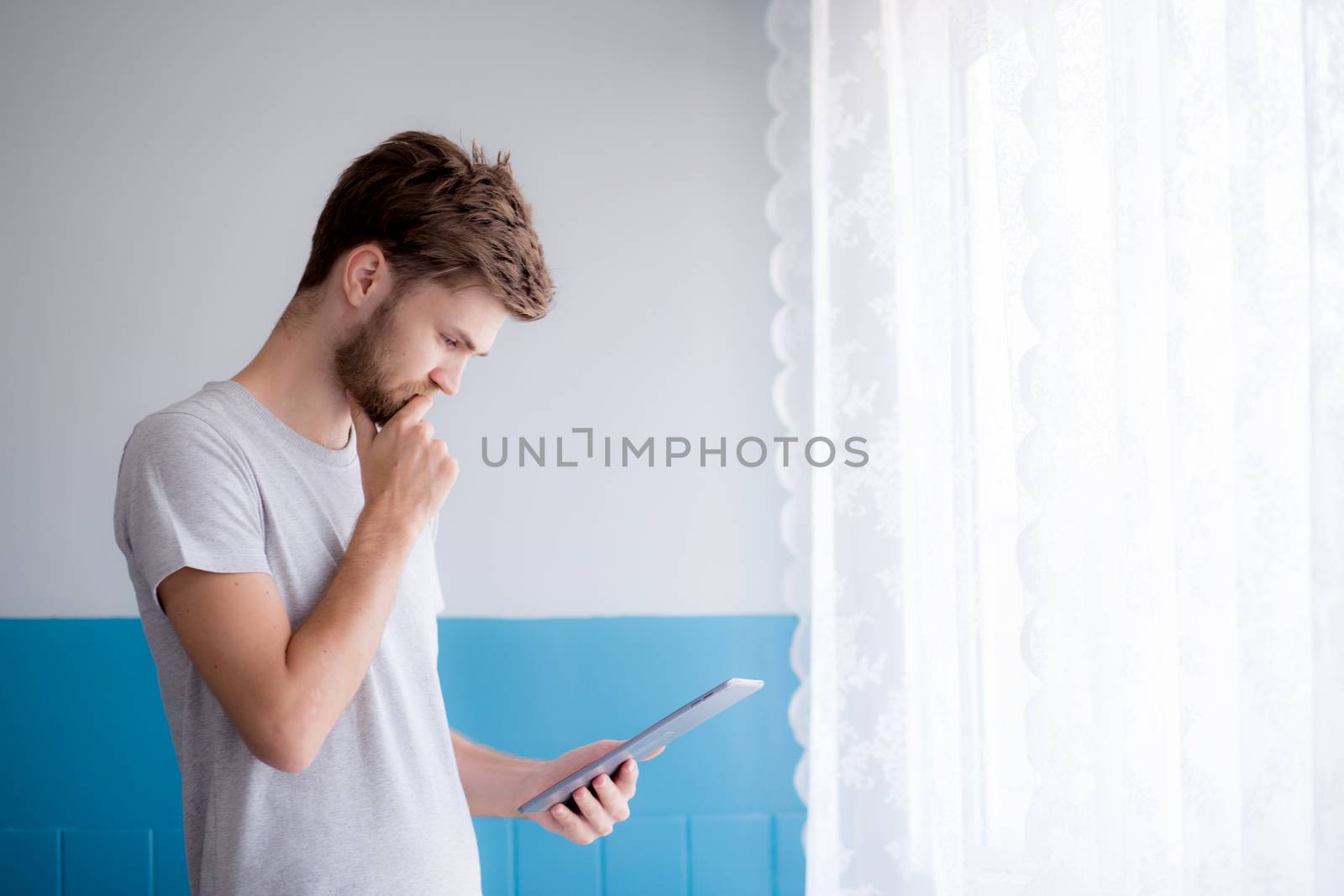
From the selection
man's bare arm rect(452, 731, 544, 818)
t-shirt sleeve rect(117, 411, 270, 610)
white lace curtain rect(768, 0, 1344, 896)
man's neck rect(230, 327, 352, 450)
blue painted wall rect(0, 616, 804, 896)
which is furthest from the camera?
blue painted wall rect(0, 616, 804, 896)

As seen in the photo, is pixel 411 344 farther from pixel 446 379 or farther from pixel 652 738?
pixel 652 738

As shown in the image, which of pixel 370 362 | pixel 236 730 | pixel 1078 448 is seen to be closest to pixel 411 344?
pixel 370 362

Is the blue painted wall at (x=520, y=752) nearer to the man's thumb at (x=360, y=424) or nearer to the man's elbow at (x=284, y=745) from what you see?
the man's thumb at (x=360, y=424)

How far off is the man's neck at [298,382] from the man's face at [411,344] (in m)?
0.02

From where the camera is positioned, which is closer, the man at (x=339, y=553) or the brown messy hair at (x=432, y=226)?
the man at (x=339, y=553)

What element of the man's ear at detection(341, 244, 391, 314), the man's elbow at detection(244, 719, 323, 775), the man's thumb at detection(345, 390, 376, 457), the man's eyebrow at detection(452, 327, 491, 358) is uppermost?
the man's ear at detection(341, 244, 391, 314)

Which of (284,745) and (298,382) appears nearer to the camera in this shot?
(284,745)

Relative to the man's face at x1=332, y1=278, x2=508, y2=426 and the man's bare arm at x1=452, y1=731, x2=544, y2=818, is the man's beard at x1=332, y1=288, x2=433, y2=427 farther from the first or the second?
the man's bare arm at x1=452, y1=731, x2=544, y2=818

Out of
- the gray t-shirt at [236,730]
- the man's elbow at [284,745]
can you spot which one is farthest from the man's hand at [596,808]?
the man's elbow at [284,745]

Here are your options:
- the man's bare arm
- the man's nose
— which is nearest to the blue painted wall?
the man's bare arm

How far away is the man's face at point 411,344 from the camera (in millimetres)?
982

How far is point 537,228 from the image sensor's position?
1.69 meters

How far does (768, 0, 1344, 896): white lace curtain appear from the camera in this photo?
0.69 m

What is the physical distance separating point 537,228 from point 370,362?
77 cm
